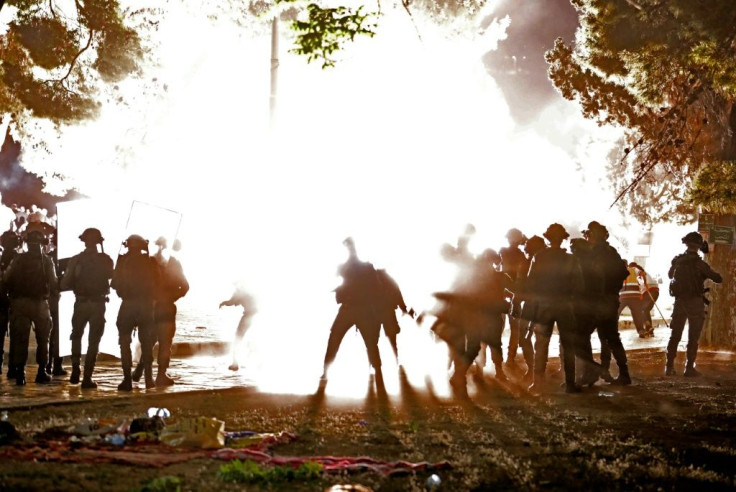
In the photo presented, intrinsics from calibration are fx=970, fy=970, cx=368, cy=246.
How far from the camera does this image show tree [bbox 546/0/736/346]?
14.5 m

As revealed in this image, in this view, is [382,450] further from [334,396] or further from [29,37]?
[29,37]

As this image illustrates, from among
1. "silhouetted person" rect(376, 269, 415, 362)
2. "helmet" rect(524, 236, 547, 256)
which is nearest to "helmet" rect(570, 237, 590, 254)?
"helmet" rect(524, 236, 547, 256)

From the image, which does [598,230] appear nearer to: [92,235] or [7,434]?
[92,235]

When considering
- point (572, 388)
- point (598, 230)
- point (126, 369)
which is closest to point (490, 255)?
point (598, 230)

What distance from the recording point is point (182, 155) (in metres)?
34.2

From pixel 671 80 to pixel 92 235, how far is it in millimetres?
10010

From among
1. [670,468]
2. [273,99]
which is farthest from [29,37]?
[670,468]

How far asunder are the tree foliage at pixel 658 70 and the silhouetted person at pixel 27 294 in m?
7.93

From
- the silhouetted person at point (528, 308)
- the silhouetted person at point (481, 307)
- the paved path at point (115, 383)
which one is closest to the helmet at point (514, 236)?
the silhouetted person at point (528, 308)

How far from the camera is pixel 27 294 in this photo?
12383 millimetres

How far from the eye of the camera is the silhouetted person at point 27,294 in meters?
12.3

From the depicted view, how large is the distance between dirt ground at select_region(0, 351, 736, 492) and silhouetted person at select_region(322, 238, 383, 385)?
2.73 ft

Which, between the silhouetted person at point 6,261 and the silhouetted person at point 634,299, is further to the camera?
the silhouetted person at point 634,299

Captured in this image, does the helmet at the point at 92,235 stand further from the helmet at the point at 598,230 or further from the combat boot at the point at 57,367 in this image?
the helmet at the point at 598,230
